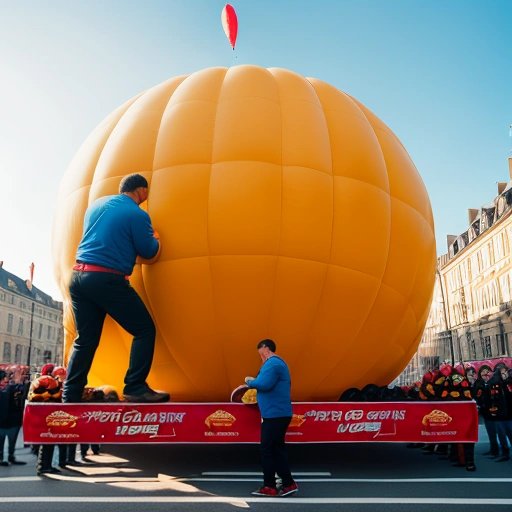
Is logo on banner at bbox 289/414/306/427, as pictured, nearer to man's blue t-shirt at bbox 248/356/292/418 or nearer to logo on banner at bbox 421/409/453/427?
man's blue t-shirt at bbox 248/356/292/418

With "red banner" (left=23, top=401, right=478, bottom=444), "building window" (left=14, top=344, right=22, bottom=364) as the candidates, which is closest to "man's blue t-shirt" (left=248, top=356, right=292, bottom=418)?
"red banner" (left=23, top=401, right=478, bottom=444)

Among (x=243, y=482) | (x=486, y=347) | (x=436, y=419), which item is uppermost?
(x=486, y=347)

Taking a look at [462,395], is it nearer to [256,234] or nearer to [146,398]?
[256,234]

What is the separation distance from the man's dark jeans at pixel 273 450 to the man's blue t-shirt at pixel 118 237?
1948 millimetres

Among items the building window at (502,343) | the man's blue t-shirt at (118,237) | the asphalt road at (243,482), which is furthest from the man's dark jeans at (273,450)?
the building window at (502,343)

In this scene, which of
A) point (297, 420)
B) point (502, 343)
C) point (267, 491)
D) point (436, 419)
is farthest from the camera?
point (502, 343)

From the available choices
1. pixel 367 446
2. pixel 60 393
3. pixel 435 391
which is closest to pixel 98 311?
pixel 60 393

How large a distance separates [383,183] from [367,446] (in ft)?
13.7

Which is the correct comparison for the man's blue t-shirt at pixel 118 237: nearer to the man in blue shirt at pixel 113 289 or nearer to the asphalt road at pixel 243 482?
the man in blue shirt at pixel 113 289

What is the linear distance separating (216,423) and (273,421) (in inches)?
28.6

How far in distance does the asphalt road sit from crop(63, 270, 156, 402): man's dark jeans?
36.6 inches

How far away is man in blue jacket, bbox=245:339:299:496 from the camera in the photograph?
453cm

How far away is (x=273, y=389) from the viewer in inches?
181

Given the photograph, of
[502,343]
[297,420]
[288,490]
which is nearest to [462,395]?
[297,420]
